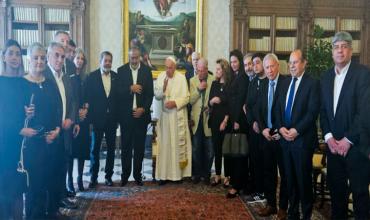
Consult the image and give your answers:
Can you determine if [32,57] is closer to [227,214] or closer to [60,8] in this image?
[227,214]

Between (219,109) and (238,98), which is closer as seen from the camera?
(238,98)

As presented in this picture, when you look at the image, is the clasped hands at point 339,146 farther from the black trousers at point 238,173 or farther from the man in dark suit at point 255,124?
the black trousers at point 238,173

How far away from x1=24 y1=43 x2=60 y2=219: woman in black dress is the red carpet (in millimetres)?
880

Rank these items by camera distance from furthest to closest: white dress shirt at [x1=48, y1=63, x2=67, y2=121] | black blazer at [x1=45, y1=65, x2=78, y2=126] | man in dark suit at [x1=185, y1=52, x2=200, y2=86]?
man in dark suit at [x1=185, y1=52, x2=200, y2=86], white dress shirt at [x1=48, y1=63, x2=67, y2=121], black blazer at [x1=45, y1=65, x2=78, y2=126]

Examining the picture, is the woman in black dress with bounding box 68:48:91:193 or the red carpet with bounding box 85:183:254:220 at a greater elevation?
the woman in black dress with bounding box 68:48:91:193

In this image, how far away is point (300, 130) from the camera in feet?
11.4

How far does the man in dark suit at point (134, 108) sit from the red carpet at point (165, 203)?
14.7 inches

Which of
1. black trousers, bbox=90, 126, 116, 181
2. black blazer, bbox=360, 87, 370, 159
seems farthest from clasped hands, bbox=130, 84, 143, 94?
black blazer, bbox=360, 87, 370, 159

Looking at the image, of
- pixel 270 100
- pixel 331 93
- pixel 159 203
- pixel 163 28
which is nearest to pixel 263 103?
pixel 270 100

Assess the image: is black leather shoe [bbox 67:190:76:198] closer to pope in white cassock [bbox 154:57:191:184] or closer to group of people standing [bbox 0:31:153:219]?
group of people standing [bbox 0:31:153:219]

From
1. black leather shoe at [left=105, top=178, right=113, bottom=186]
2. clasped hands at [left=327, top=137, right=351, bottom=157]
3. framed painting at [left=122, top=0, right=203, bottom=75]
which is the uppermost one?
framed painting at [left=122, top=0, right=203, bottom=75]

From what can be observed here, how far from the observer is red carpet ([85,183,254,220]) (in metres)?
4.07

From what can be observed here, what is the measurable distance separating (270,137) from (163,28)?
15.4 ft

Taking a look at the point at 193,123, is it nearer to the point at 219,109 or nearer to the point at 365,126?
the point at 219,109
